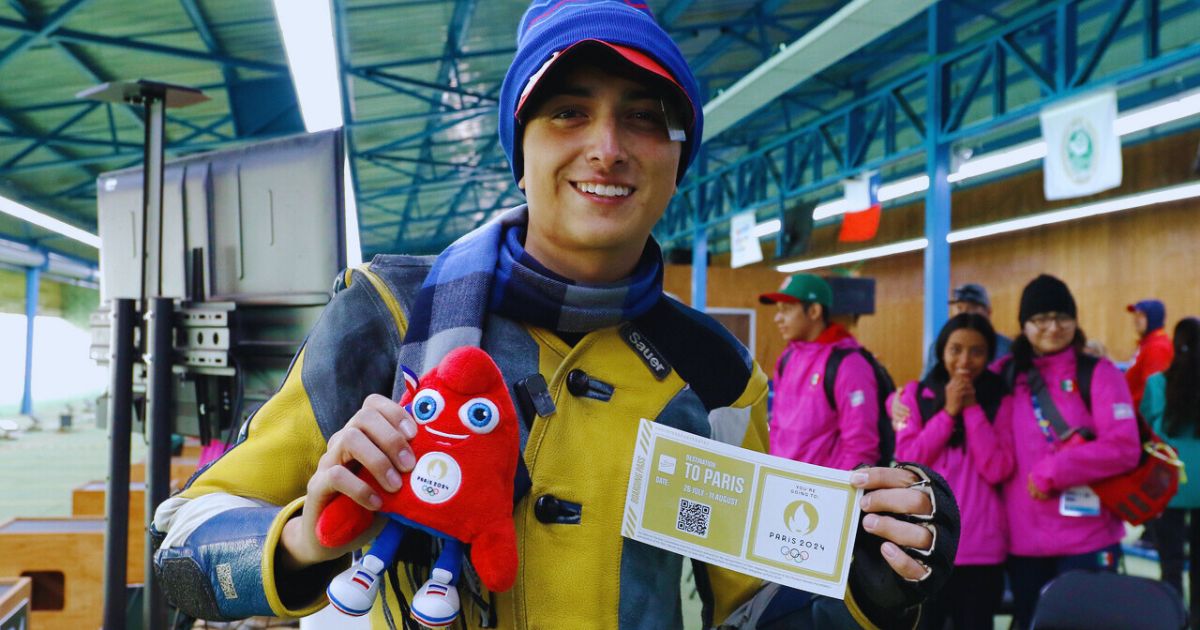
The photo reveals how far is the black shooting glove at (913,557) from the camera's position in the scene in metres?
0.84

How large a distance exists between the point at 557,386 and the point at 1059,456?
244 cm

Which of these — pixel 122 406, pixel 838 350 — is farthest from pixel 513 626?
pixel 838 350

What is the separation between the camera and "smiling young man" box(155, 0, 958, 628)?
82cm

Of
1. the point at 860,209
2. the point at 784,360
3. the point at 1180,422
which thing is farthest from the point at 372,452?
the point at 860,209

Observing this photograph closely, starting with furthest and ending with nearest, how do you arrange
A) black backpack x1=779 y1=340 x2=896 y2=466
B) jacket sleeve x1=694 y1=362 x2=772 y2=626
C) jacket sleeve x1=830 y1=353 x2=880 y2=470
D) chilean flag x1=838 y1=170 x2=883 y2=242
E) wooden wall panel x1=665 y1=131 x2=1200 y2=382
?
wooden wall panel x1=665 y1=131 x2=1200 y2=382
chilean flag x1=838 y1=170 x2=883 y2=242
black backpack x1=779 y1=340 x2=896 y2=466
jacket sleeve x1=830 y1=353 x2=880 y2=470
jacket sleeve x1=694 y1=362 x2=772 y2=626

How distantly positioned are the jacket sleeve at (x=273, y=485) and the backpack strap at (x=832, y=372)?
2.80 metres

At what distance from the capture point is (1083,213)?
31.7 feet

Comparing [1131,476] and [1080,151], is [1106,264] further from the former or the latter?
[1131,476]

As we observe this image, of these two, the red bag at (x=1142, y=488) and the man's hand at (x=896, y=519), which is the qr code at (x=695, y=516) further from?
the red bag at (x=1142, y=488)

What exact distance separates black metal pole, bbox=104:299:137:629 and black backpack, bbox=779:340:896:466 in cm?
256

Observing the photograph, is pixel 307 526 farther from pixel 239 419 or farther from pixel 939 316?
pixel 939 316

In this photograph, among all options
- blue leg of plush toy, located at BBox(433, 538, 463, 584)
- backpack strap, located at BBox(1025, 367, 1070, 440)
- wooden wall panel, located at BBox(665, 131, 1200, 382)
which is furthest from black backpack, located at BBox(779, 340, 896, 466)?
wooden wall panel, located at BBox(665, 131, 1200, 382)

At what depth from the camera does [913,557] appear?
841 millimetres

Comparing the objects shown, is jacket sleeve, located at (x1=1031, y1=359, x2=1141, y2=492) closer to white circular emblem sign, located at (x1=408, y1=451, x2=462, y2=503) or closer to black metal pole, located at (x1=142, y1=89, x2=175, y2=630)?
white circular emblem sign, located at (x1=408, y1=451, x2=462, y2=503)
